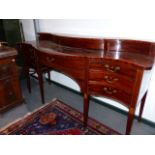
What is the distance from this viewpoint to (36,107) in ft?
6.77

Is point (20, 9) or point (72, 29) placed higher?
point (20, 9)

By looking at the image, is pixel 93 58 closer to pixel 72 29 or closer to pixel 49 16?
pixel 72 29

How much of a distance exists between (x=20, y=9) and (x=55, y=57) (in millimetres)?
791

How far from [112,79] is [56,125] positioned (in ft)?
2.86

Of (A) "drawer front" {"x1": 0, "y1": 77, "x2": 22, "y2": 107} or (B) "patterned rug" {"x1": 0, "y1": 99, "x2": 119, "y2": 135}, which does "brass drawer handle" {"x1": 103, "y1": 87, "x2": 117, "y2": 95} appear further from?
(A) "drawer front" {"x1": 0, "y1": 77, "x2": 22, "y2": 107}

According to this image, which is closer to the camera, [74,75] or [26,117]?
[74,75]

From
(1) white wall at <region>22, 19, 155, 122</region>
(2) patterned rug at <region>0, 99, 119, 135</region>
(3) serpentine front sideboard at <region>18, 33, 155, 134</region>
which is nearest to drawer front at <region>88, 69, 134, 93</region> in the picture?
(3) serpentine front sideboard at <region>18, 33, 155, 134</region>

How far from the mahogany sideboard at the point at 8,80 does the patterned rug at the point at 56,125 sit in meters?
0.24

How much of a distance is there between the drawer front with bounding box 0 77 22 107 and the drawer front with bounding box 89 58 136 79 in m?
0.98

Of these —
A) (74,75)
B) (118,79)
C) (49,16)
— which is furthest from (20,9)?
(118,79)

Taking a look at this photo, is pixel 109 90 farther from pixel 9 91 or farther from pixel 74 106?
pixel 9 91

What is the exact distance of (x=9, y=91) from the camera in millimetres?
1743

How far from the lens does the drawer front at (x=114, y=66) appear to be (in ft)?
3.63

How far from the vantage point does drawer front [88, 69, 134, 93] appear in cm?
116
